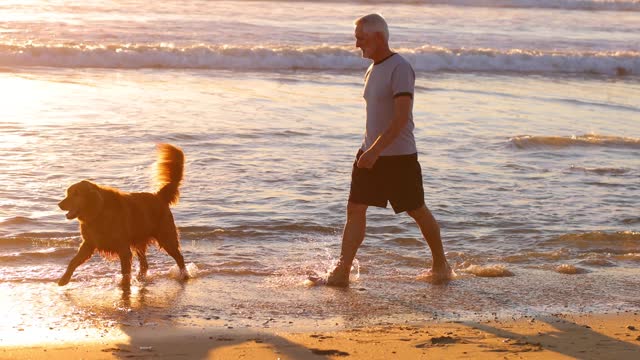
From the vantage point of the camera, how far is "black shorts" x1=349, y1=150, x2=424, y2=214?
21.4 feet

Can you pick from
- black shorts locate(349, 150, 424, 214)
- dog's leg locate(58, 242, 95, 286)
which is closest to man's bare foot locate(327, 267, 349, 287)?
black shorts locate(349, 150, 424, 214)

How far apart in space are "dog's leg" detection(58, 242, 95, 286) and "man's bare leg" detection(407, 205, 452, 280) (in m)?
2.03

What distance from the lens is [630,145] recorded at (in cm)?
1253

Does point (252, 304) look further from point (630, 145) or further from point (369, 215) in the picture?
point (630, 145)

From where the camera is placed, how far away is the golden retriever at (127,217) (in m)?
6.48

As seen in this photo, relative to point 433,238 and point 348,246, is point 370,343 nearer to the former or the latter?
point 348,246

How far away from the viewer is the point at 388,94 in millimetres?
6383

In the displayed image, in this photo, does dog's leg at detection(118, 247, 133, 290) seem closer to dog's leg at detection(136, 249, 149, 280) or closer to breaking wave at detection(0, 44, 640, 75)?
dog's leg at detection(136, 249, 149, 280)

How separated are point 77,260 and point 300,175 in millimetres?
3934

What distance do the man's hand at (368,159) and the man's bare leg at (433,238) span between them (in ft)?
1.86

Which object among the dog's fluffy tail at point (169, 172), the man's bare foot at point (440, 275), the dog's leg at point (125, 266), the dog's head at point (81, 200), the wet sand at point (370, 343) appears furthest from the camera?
the dog's fluffy tail at point (169, 172)

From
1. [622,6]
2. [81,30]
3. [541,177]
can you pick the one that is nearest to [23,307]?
[541,177]

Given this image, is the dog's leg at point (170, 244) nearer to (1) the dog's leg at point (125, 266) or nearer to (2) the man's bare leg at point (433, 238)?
(1) the dog's leg at point (125, 266)

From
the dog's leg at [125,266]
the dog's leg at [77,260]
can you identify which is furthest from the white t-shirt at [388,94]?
the dog's leg at [77,260]
